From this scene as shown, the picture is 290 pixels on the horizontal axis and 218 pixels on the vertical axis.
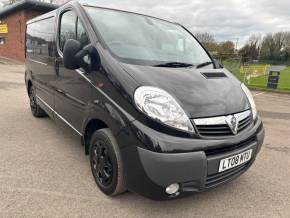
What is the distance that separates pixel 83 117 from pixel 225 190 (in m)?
1.75

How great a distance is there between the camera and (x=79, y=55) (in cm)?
260

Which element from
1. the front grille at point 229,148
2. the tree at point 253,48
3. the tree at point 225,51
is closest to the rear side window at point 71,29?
the front grille at point 229,148

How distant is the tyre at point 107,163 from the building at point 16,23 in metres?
19.7

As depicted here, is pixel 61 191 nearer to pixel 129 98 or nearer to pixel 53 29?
pixel 129 98

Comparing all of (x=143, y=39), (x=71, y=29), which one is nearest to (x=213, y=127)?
(x=143, y=39)

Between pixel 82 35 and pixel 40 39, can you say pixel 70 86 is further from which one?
pixel 40 39

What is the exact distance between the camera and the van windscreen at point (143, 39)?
2.70 meters

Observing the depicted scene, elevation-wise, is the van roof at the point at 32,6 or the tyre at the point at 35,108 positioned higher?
the van roof at the point at 32,6

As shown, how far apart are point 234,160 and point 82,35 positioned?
2.01 m

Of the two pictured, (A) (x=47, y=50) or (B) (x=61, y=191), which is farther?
(A) (x=47, y=50)

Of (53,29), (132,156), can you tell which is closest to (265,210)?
(132,156)

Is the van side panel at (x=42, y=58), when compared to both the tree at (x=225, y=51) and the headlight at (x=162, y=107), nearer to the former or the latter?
the headlight at (x=162, y=107)

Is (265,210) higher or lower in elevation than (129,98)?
lower

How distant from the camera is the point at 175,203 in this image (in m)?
2.61
